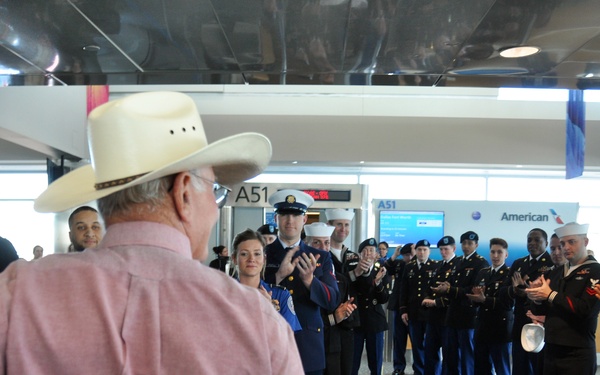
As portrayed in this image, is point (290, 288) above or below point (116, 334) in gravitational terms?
below

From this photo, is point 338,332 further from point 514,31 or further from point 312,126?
point 312,126

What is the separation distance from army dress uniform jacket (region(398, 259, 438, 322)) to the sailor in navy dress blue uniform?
4.18 metres

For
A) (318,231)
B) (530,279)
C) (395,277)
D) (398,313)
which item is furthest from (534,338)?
(395,277)

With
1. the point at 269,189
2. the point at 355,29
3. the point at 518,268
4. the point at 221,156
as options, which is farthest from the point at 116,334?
the point at 269,189

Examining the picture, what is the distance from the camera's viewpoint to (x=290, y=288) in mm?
4492

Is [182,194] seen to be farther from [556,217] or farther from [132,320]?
[556,217]

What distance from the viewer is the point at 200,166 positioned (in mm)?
1189

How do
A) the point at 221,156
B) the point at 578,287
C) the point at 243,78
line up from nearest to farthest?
the point at 221,156 < the point at 243,78 < the point at 578,287

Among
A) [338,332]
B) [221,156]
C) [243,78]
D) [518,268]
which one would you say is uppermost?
[243,78]

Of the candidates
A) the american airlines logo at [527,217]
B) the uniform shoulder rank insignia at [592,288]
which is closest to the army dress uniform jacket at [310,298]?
the uniform shoulder rank insignia at [592,288]

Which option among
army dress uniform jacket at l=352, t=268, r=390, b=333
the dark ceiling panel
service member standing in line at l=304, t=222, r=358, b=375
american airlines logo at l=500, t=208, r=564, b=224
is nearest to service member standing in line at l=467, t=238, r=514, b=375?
army dress uniform jacket at l=352, t=268, r=390, b=333

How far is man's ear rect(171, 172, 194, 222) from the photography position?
116 centimetres

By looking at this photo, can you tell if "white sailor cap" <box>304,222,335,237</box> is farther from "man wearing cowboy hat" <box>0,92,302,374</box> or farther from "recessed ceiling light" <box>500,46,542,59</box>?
"man wearing cowboy hat" <box>0,92,302,374</box>

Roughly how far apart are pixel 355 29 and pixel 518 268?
4.45 meters
